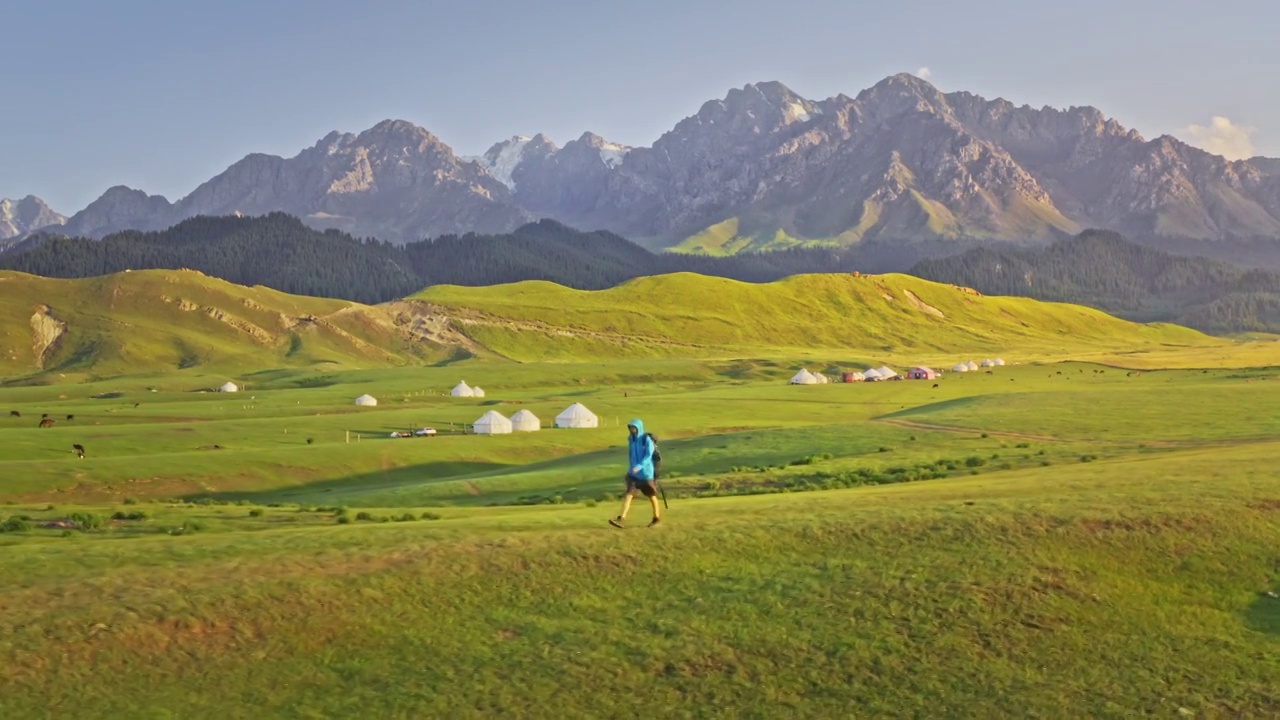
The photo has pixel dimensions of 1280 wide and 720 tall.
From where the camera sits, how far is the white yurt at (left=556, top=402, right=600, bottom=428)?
12175 cm

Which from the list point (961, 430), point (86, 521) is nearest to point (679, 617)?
point (86, 521)

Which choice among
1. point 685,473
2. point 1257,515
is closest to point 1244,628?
point 1257,515

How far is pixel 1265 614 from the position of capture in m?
26.9

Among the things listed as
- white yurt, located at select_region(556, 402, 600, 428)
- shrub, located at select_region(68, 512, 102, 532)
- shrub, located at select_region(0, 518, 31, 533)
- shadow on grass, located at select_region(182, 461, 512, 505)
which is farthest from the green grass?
white yurt, located at select_region(556, 402, 600, 428)

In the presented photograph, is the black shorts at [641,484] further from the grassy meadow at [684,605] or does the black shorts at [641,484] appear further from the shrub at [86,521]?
the shrub at [86,521]

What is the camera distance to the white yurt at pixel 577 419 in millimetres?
121750

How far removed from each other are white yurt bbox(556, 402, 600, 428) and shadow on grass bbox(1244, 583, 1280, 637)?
3754 inches

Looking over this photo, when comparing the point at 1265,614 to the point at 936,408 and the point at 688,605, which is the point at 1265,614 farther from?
the point at 936,408

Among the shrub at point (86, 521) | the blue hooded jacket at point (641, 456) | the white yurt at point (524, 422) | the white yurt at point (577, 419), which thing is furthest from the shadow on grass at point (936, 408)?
the shrub at point (86, 521)

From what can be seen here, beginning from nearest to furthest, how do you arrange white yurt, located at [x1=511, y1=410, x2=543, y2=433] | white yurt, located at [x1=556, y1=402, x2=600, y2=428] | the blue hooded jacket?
the blue hooded jacket → white yurt, located at [x1=511, y1=410, x2=543, y2=433] → white yurt, located at [x1=556, y1=402, x2=600, y2=428]

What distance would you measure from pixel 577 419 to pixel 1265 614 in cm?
9742

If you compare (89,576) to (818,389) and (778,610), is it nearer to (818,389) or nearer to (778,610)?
(778,610)

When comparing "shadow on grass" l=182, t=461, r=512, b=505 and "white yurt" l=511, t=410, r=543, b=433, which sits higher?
"white yurt" l=511, t=410, r=543, b=433

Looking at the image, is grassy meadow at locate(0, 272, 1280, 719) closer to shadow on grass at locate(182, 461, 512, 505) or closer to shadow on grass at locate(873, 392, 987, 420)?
shadow on grass at locate(182, 461, 512, 505)
